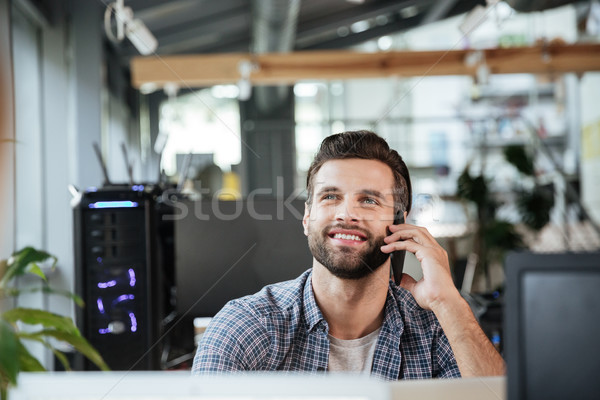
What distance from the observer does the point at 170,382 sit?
54 cm

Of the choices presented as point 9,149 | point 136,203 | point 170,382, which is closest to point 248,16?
point 9,149

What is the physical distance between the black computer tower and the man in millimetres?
815

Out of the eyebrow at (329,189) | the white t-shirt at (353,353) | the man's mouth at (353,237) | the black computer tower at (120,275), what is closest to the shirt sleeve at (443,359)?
the white t-shirt at (353,353)

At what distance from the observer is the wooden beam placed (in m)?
4.39

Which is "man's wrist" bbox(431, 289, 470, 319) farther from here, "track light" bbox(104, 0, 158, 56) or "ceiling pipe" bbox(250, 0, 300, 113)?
"ceiling pipe" bbox(250, 0, 300, 113)

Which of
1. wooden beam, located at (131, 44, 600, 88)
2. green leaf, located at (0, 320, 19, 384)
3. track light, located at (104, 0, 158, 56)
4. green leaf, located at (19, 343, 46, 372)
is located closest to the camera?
green leaf, located at (0, 320, 19, 384)

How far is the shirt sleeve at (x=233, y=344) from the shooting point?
3.93ft

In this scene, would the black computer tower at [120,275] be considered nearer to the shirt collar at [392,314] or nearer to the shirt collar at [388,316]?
the shirt collar at [388,316]

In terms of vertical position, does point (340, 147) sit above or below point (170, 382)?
above

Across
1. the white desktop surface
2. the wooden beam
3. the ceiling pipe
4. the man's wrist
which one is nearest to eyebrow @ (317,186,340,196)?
the man's wrist

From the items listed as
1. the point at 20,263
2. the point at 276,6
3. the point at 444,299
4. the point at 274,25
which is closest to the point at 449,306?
the point at 444,299

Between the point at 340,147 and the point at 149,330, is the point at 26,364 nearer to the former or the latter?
the point at 340,147

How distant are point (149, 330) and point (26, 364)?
1104 millimetres

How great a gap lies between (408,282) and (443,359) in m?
0.16
